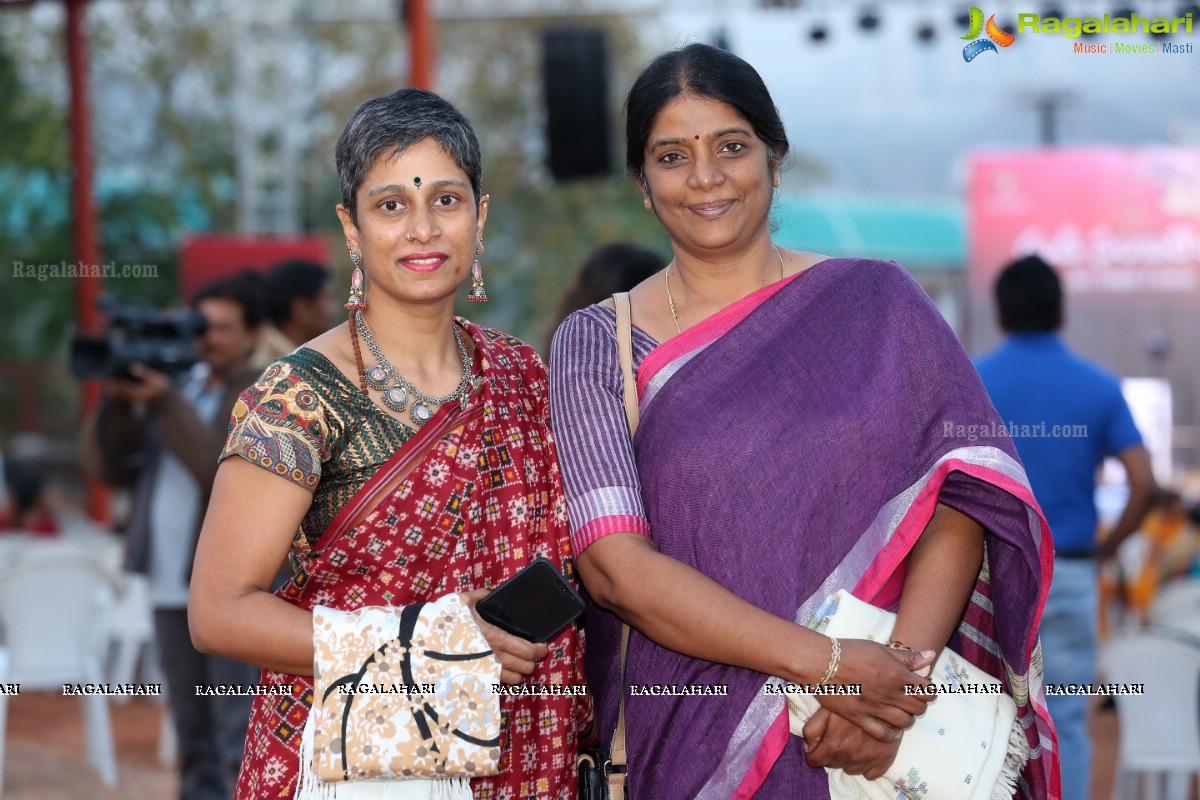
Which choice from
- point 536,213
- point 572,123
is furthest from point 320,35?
point 572,123

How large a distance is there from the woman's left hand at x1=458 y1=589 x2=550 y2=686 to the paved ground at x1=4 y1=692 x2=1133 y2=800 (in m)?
5.10

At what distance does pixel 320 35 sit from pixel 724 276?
1598 cm

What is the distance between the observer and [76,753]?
7723mm

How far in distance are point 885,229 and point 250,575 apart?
12.4 meters

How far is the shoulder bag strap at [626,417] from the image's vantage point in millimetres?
2416

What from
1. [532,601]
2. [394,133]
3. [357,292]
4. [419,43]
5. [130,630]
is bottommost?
[130,630]

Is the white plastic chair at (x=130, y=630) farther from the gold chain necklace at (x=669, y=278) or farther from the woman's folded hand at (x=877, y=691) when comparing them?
the woman's folded hand at (x=877, y=691)

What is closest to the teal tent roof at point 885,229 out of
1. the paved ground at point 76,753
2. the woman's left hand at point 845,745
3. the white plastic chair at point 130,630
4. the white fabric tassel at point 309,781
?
the paved ground at point 76,753

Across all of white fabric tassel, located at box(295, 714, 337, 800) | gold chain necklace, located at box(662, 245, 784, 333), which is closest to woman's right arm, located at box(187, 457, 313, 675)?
white fabric tassel, located at box(295, 714, 337, 800)

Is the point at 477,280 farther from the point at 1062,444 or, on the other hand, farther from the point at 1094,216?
the point at 1094,216

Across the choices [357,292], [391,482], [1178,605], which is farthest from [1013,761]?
[1178,605]

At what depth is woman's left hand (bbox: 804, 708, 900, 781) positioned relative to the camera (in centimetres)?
→ 225

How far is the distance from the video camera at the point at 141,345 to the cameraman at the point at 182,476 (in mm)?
46

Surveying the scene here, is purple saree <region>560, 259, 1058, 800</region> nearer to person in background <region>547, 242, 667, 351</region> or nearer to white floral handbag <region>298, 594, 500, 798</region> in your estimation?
white floral handbag <region>298, 594, 500, 798</region>
